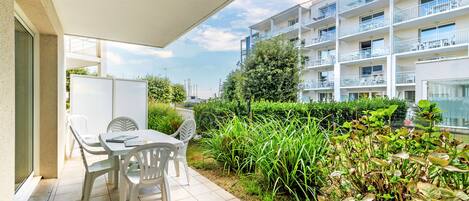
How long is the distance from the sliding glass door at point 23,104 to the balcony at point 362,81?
17.9 meters

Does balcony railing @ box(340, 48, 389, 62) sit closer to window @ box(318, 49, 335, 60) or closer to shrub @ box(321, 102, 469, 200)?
window @ box(318, 49, 335, 60)

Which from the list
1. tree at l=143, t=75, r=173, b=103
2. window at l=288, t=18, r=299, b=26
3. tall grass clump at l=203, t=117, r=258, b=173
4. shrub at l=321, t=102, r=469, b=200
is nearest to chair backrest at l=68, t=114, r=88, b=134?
tall grass clump at l=203, t=117, r=258, b=173

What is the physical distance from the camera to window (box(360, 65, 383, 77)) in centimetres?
1664

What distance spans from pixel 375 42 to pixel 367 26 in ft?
4.35

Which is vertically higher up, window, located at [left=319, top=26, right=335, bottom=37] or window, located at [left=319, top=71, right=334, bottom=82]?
window, located at [left=319, top=26, right=335, bottom=37]

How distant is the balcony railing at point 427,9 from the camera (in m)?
13.0

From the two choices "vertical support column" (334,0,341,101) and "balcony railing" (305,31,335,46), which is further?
"balcony railing" (305,31,335,46)

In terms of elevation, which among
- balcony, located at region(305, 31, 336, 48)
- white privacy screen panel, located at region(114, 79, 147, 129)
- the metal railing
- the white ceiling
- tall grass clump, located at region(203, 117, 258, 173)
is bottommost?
tall grass clump, located at region(203, 117, 258, 173)

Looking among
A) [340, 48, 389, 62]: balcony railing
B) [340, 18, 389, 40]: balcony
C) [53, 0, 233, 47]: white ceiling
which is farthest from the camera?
[340, 48, 389, 62]: balcony railing

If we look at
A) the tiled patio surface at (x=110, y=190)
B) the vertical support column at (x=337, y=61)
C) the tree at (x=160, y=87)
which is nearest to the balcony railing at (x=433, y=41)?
the vertical support column at (x=337, y=61)

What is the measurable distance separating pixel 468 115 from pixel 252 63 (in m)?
7.85

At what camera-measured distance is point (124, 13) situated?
3592 millimetres

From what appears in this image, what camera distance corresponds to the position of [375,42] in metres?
17.1

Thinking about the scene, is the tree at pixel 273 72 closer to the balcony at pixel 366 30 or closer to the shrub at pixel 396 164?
the balcony at pixel 366 30
